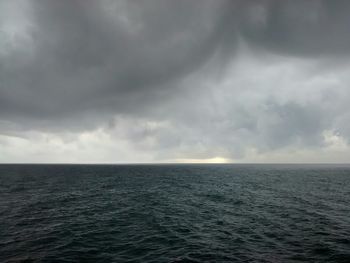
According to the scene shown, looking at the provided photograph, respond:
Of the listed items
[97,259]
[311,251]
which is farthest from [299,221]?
[97,259]

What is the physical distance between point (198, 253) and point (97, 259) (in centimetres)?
926

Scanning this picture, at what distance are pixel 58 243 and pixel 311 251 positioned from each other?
25754 millimetres

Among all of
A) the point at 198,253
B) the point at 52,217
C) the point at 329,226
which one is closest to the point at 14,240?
the point at 52,217

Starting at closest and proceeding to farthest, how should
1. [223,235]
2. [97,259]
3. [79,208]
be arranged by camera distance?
[97,259], [223,235], [79,208]

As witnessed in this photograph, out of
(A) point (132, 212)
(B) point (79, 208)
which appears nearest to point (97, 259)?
(A) point (132, 212)

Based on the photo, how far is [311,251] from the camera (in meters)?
22.7

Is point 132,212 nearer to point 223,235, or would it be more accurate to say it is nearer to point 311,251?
point 223,235

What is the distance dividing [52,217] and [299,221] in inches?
1471

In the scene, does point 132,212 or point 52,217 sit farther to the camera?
point 132,212

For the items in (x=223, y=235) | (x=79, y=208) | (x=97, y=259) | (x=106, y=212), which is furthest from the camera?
(x=79, y=208)

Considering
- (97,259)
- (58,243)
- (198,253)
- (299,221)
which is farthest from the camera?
(299,221)

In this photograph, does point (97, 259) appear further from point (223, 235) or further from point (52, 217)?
point (52, 217)

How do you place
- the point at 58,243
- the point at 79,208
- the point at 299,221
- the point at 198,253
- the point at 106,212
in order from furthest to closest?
1. the point at 79,208
2. the point at 106,212
3. the point at 299,221
4. the point at 58,243
5. the point at 198,253

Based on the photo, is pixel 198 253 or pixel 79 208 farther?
pixel 79 208
